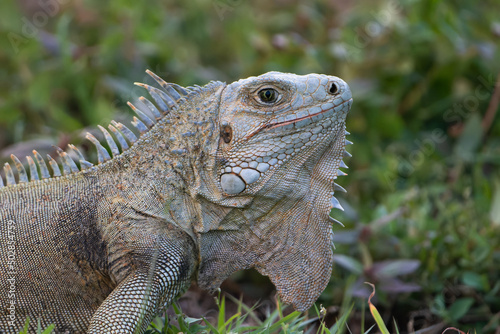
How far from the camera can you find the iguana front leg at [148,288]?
128 inches

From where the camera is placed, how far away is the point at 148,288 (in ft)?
10.7

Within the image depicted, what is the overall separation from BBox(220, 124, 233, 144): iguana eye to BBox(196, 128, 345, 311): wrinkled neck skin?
10.9 inches

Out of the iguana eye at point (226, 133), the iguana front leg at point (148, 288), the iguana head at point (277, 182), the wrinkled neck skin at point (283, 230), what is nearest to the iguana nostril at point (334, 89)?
the iguana head at point (277, 182)

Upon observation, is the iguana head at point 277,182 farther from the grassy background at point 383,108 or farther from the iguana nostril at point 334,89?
the grassy background at point 383,108

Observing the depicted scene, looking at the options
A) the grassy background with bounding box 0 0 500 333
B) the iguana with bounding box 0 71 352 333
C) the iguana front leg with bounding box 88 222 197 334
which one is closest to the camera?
the iguana front leg with bounding box 88 222 197 334

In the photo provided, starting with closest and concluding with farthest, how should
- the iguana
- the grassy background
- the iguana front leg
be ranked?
the iguana front leg
the iguana
the grassy background

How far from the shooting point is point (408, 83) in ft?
24.9

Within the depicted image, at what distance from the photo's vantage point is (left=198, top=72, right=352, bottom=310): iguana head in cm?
356

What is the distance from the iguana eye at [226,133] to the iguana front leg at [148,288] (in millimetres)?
592

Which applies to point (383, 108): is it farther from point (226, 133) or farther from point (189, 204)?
point (189, 204)

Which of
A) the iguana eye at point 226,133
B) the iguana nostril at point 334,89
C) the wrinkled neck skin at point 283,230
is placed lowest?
the wrinkled neck skin at point 283,230

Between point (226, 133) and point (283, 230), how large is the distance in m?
0.67

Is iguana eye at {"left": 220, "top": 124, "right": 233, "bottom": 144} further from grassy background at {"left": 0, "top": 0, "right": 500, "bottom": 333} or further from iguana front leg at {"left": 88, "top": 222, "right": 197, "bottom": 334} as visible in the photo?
grassy background at {"left": 0, "top": 0, "right": 500, "bottom": 333}

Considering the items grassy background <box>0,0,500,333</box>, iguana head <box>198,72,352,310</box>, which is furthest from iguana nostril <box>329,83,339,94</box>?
grassy background <box>0,0,500,333</box>
